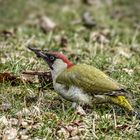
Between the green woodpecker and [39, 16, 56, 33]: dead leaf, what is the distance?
4316mm

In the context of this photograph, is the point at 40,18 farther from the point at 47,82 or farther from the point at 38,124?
the point at 38,124

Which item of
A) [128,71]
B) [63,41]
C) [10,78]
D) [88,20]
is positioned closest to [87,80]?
[10,78]

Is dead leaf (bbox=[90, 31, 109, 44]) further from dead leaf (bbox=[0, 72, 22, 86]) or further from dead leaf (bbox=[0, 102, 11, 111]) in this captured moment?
dead leaf (bbox=[0, 102, 11, 111])

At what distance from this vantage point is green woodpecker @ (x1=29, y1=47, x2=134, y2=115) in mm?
6406

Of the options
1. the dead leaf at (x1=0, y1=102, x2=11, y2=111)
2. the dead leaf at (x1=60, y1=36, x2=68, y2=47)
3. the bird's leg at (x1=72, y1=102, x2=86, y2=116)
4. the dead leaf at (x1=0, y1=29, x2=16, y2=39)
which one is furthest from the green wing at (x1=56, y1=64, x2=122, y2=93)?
the dead leaf at (x1=0, y1=29, x2=16, y2=39)

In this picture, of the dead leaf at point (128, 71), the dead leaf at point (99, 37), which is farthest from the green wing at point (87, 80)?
the dead leaf at point (99, 37)

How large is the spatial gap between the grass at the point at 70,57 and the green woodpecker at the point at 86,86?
0.14m

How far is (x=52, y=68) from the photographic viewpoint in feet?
22.4

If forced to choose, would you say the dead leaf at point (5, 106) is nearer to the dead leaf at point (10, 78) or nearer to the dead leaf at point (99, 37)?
the dead leaf at point (10, 78)

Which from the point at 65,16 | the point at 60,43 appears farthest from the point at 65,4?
the point at 60,43

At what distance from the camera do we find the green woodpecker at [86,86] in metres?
6.41

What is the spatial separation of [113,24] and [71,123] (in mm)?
5767

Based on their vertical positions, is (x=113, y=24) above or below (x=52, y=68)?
below

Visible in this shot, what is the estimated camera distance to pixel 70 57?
8797mm
